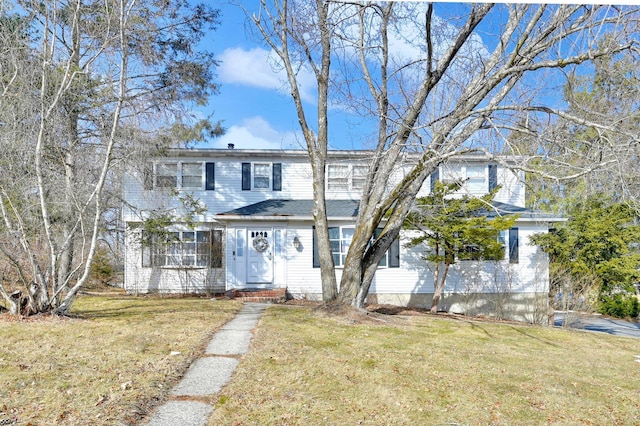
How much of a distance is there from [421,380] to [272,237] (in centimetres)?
938

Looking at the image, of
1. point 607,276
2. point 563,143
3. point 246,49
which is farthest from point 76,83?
point 607,276

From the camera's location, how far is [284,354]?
5805 mm

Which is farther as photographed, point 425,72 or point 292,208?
point 292,208

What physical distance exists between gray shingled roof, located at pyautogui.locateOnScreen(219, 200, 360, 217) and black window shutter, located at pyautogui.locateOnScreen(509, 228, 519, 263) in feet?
17.2

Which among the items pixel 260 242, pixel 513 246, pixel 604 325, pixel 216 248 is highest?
pixel 260 242

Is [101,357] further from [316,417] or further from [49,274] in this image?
[49,274]

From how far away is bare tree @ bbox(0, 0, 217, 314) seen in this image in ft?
26.3

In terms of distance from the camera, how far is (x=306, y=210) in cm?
1370

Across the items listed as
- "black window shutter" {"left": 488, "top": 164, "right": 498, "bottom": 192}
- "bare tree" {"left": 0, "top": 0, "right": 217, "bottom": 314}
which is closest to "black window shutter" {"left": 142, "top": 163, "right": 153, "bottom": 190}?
"bare tree" {"left": 0, "top": 0, "right": 217, "bottom": 314}

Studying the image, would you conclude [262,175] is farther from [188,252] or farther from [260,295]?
[260,295]

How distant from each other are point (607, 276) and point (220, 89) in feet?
50.3

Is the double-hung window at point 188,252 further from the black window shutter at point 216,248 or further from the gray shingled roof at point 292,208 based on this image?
the gray shingled roof at point 292,208

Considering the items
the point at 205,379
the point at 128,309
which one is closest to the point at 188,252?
the point at 128,309

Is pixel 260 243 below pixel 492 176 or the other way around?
below
